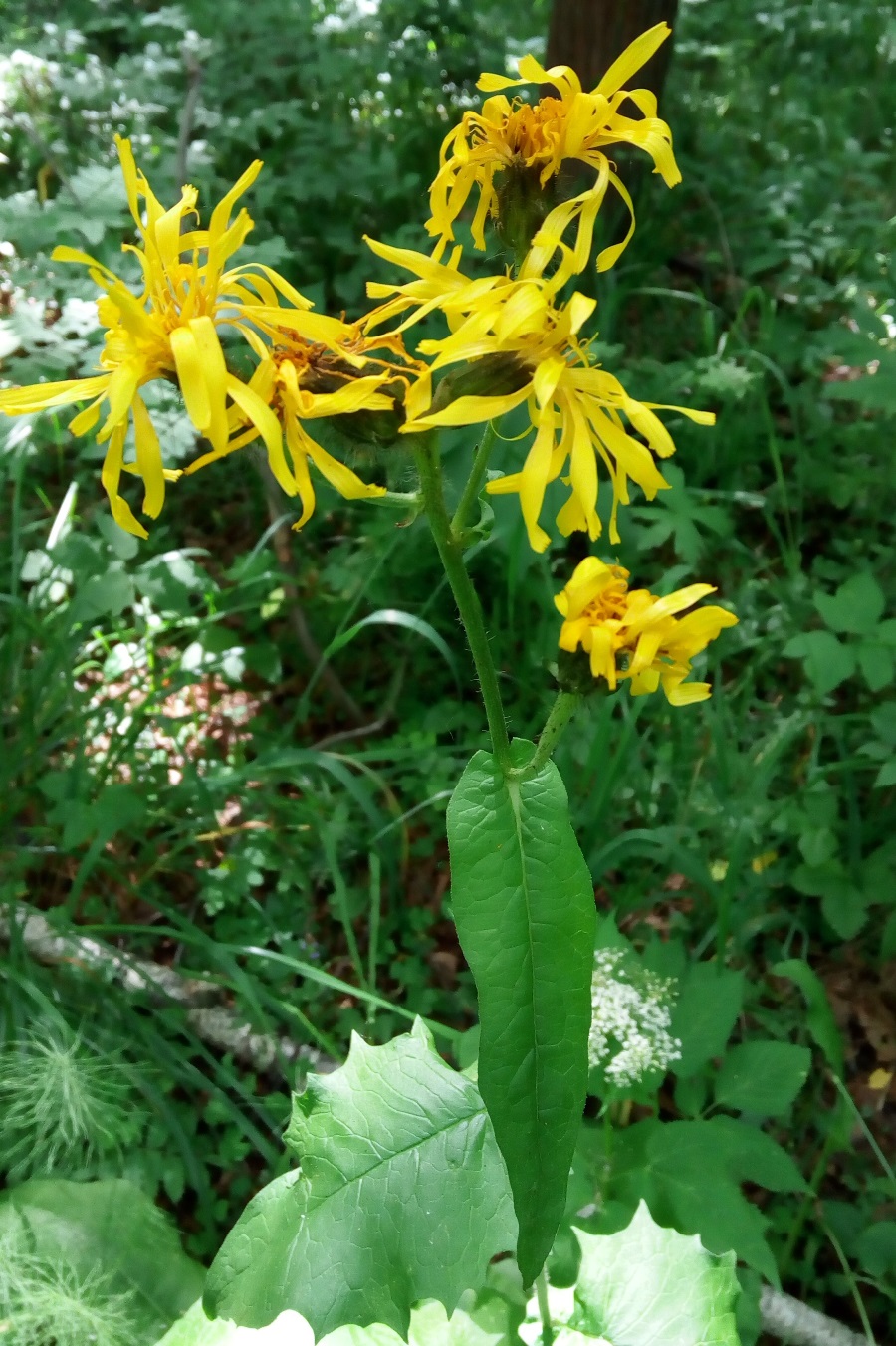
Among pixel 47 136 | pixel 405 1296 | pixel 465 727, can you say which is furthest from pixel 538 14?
pixel 405 1296

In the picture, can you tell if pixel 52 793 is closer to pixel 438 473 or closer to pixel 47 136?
pixel 438 473

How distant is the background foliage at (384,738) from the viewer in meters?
1.80

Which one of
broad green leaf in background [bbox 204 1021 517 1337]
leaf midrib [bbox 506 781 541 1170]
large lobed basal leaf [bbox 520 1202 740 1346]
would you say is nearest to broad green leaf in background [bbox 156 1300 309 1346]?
broad green leaf in background [bbox 204 1021 517 1337]

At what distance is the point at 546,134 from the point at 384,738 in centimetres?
177

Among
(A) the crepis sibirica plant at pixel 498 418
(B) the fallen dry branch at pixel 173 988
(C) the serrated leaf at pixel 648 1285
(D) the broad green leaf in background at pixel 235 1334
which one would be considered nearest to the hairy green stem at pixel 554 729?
(A) the crepis sibirica plant at pixel 498 418

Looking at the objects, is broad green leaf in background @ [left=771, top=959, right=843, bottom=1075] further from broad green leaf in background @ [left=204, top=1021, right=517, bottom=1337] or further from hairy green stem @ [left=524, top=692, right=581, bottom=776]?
hairy green stem @ [left=524, top=692, right=581, bottom=776]

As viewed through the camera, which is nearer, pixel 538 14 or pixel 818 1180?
pixel 818 1180

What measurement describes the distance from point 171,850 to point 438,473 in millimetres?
1620

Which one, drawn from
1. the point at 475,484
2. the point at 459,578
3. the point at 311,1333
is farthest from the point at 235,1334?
the point at 475,484

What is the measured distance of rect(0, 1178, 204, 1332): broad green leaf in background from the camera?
5.10 feet

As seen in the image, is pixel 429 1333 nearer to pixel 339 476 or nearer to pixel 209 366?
pixel 339 476

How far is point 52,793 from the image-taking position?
217 cm

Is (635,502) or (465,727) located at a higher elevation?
(635,502)

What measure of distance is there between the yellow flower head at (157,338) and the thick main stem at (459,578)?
0.73 ft
